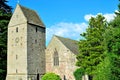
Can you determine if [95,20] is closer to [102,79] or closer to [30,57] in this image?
[102,79]

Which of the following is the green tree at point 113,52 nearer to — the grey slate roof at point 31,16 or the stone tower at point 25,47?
the stone tower at point 25,47

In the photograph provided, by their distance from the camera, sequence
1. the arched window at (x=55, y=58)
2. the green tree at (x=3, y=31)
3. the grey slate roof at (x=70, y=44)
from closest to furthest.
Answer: the grey slate roof at (x=70, y=44) < the arched window at (x=55, y=58) < the green tree at (x=3, y=31)

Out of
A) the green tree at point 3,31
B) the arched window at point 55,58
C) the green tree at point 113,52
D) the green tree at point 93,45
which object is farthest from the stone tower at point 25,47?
the green tree at point 113,52

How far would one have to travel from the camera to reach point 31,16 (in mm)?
47906

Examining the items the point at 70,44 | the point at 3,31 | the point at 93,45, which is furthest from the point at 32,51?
the point at 93,45

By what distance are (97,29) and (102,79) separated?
33.6ft

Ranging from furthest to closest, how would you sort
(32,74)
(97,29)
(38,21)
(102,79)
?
1. (38,21)
2. (32,74)
3. (97,29)
4. (102,79)

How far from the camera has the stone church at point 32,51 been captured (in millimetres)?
44531

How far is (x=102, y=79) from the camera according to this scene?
22.8 m

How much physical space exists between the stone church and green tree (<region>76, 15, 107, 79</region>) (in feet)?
38.8

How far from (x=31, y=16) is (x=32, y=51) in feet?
23.1

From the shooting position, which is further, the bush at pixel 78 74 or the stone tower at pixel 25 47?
the stone tower at pixel 25 47

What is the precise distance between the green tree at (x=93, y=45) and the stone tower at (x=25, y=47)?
1492cm

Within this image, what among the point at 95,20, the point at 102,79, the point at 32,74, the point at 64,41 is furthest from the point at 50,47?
the point at 102,79
